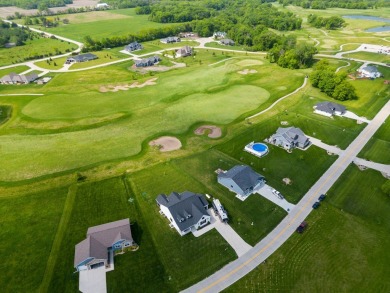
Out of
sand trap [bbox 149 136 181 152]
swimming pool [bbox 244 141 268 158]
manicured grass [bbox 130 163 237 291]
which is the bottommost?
manicured grass [bbox 130 163 237 291]

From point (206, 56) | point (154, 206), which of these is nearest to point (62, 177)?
point (154, 206)

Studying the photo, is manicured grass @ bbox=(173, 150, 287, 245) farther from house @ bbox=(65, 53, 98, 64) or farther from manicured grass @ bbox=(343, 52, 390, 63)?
manicured grass @ bbox=(343, 52, 390, 63)

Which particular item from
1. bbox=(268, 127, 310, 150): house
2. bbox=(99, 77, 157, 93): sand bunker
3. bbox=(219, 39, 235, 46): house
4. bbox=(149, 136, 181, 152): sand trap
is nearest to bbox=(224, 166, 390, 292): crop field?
bbox=(268, 127, 310, 150): house

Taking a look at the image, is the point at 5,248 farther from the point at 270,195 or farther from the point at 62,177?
the point at 270,195

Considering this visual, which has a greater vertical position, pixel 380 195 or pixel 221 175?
pixel 221 175

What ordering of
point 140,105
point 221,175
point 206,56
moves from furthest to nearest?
point 206,56, point 140,105, point 221,175

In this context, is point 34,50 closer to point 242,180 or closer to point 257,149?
point 257,149

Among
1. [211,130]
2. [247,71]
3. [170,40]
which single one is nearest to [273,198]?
[211,130]
